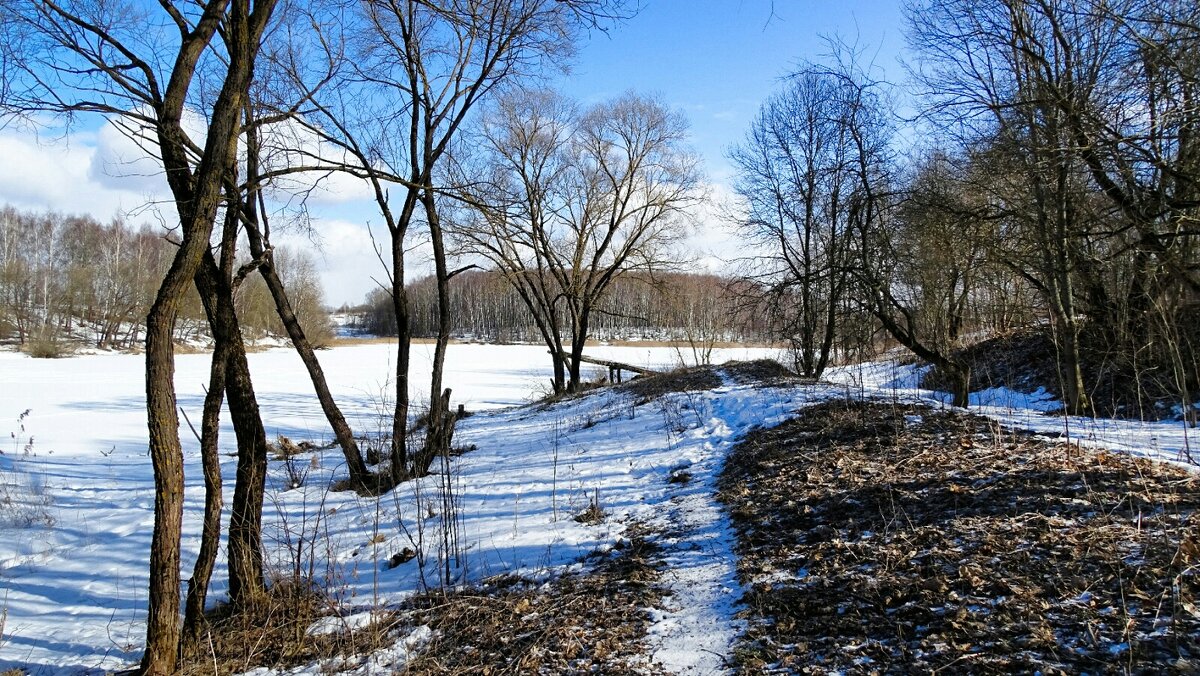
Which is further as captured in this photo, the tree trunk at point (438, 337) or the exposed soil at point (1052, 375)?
the exposed soil at point (1052, 375)

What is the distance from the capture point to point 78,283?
142 ft

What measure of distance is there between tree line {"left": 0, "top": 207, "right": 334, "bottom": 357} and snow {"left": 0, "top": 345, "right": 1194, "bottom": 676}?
33564 millimetres

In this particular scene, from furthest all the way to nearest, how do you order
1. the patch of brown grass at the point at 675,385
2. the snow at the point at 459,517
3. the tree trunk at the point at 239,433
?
the patch of brown grass at the point at 675,385, the tree trunk at the point at 239,433, the snow at the point at 459,517

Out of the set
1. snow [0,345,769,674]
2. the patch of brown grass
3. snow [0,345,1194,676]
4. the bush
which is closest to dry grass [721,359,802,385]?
the patch of brown grass

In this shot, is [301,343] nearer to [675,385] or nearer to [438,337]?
[438,337]

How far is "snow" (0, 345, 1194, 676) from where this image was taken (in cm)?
412

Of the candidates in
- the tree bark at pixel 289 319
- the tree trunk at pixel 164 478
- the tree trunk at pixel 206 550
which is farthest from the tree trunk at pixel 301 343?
the tree trunk at pixel 164 478

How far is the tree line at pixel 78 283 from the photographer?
41.7m

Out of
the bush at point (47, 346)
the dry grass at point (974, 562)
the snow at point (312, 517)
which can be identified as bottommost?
the snow at point (312, 517)

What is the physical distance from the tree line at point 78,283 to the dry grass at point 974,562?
42.2 meters

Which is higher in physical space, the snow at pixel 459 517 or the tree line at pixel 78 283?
the tree line at pixel 78 283

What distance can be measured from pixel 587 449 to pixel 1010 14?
27.9ft

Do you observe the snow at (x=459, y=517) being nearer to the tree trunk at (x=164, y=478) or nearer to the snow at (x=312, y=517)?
the snow at (x=312, y=517)

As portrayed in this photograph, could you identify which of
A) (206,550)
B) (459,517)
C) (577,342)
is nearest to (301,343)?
(459,517)
